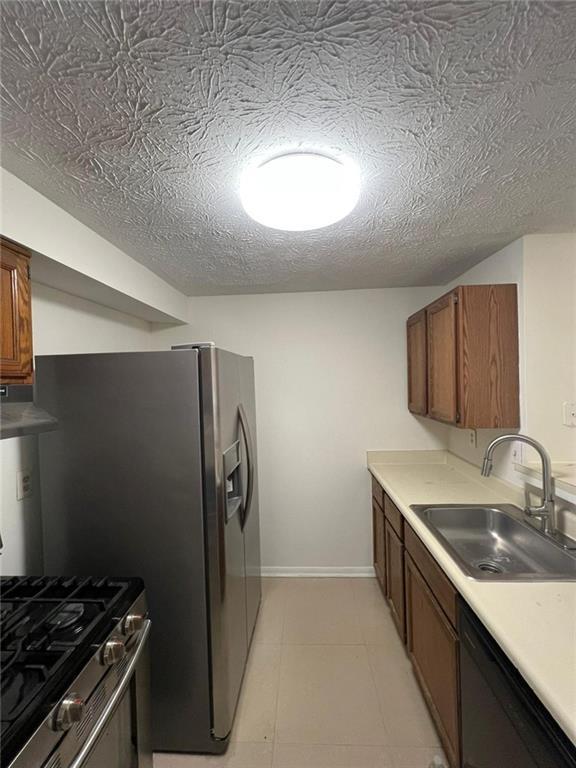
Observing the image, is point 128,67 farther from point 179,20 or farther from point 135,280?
point 135,280

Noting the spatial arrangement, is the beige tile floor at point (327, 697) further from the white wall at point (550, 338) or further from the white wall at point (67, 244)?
the white wall at point (67, 244)

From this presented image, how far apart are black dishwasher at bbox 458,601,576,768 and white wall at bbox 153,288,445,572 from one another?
1.70 meters

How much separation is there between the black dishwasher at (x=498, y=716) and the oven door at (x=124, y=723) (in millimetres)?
1119

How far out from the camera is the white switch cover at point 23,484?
5.15 feet

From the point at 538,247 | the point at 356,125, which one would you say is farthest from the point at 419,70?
the point at 538,247

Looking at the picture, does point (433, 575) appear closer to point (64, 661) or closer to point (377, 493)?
point (377, 493)

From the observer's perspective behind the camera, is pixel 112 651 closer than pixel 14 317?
Yes

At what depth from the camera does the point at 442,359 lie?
2143mm

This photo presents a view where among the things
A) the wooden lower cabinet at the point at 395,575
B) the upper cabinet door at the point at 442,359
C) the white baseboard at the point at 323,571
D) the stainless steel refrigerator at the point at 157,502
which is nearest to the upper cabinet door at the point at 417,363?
the upper cabinet door at the point at 442,359

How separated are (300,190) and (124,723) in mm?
1839

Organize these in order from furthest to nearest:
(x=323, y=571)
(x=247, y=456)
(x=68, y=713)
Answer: (x=323, y=571)
(x=247, y=456)
(x=68, y=713)

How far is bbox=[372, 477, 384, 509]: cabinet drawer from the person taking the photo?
254 cm

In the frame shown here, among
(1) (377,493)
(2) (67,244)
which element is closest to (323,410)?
(1) (377,493)

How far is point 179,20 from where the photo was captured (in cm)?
68
